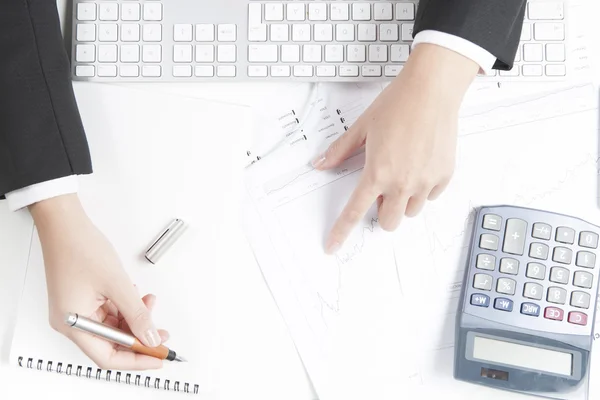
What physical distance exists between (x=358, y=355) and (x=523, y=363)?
156 mm

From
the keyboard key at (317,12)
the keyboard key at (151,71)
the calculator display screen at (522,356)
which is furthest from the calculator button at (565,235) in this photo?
the keyboard key at (151,71)

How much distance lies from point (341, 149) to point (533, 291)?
0.75 ft

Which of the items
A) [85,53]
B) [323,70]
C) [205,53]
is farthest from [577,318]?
[85,53]

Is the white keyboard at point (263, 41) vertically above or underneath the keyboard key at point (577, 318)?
above

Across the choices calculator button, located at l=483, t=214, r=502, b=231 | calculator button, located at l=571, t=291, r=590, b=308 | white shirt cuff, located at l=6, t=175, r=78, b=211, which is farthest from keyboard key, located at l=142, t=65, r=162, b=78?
calculator button, located at l=571, t=291, r=590, b=308

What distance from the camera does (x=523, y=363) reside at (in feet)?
2.02

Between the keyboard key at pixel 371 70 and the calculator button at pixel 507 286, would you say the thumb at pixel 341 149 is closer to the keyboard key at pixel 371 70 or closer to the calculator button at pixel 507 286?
the keyboard key at pixel 371 70

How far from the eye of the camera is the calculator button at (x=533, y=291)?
0.62m

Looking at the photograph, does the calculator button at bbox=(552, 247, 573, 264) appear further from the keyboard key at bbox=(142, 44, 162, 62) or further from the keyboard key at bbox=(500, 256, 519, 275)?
the keyboard key at bbox=(142, 44, 162, 62)

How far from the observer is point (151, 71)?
2.14ft

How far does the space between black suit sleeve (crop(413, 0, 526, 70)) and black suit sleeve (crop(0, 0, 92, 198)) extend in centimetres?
35

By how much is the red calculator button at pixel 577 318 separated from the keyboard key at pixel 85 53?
1.74ft

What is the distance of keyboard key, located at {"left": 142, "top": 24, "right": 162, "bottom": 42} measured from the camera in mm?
652

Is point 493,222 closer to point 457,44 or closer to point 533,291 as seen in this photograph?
point 533,291
